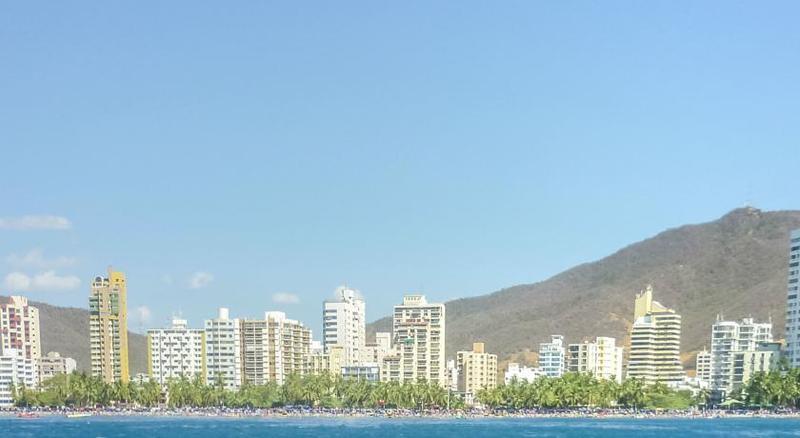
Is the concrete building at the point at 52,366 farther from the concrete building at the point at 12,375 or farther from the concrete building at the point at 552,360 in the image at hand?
the concrete building at the point at 552,360

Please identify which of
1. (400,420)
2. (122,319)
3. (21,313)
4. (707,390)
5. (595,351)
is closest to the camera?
(400,420)

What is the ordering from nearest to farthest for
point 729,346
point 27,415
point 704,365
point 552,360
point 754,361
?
point 27,415, point 754,361, point 729,346, point 704,365, point 552,360

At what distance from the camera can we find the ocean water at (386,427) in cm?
8131

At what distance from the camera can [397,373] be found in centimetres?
13388

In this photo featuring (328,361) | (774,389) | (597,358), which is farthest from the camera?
(328,361)

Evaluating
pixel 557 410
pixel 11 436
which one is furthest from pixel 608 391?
pixel 11 436

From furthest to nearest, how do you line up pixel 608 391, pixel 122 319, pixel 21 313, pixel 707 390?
pixel 21 313 < pixel 122 319 < pixel 707 390 < pixel 608 391

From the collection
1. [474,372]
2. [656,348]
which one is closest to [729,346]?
[656,348]

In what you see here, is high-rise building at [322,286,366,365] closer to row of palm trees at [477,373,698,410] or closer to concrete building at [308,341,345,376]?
concrete building at [308,341,345,376]

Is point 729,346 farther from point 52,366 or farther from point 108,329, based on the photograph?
point 52,366

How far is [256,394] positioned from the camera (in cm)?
11675

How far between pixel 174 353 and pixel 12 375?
1987 centimetres

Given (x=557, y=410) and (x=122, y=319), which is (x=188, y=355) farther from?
(x=557, y=410)

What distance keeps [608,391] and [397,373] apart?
34054mm
